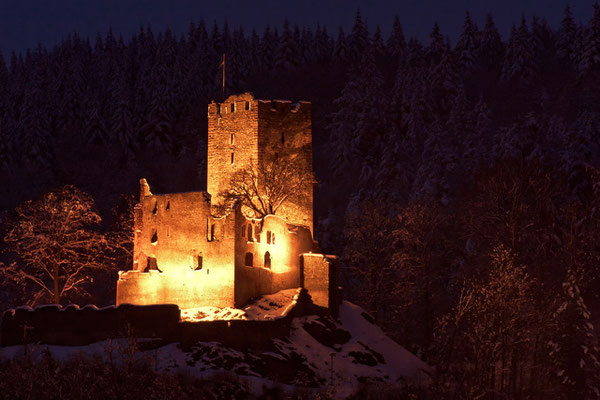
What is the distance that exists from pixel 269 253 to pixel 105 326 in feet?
35.1

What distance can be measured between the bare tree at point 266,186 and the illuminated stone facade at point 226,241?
563 millimetres

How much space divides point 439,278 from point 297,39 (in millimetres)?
84875

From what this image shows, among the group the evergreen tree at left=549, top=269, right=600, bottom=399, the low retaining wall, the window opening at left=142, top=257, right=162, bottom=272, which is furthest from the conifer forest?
the low retaining wall

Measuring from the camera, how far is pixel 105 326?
34.9 m

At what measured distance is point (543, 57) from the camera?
352ft

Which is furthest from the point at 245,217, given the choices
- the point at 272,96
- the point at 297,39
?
the point at 297,39

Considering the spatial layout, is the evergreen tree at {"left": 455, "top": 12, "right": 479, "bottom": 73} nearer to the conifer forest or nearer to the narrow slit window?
the conifer forest

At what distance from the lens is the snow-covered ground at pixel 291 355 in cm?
3338

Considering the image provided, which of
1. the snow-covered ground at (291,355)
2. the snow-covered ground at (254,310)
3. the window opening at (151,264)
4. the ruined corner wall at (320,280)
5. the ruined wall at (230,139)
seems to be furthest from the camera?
the ruined wall at (230,139)

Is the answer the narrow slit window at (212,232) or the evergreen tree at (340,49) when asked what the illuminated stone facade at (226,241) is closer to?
the narrow slit window at (212,232)

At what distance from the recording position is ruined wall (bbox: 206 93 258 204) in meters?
45.5

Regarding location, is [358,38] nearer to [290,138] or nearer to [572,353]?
[290,138]

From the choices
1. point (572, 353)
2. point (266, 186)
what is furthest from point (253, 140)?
point (572, 353)

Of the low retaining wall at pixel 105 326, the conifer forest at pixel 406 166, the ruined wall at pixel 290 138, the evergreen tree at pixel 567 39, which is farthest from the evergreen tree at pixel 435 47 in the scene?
the low retaining wall at pixel 105 326
